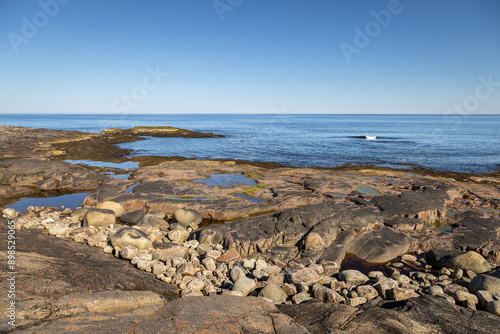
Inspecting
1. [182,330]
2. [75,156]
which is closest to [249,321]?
[182,330]

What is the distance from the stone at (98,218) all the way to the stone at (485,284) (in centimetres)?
1829

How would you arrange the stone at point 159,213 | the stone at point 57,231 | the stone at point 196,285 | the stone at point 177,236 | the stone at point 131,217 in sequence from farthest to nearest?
the stone at point 159,213, the stone at point 131,217, the stone at point 177,236, the stone at point 57,231, the stone at point 196,285

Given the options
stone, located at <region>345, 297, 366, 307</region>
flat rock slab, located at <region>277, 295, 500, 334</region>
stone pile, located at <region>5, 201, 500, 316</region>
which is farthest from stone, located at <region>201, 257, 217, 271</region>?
stone, located at <region>345, 297, 366, 307</region>

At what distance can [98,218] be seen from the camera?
16.2 metres

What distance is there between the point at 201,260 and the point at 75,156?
38194mm

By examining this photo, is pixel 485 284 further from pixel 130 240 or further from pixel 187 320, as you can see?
pixel 130 240

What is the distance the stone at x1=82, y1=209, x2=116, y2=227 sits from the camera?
1606cm

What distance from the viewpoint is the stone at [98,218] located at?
16.1 meters

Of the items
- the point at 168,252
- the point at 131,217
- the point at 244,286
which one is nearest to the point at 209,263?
the point at 168,252

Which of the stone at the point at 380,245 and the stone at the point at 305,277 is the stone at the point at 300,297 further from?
the stone at the point at 380,245

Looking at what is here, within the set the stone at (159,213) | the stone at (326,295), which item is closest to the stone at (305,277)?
the stone at (326,295)

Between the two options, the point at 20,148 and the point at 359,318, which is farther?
the point at 20,148

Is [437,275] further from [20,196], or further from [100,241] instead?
[20,196]

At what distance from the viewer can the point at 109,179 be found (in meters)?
26.4
